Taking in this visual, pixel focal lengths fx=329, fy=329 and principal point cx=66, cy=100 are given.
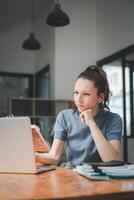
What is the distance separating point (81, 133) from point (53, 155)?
0.19 m

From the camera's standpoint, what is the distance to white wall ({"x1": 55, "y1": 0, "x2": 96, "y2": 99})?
650 cm

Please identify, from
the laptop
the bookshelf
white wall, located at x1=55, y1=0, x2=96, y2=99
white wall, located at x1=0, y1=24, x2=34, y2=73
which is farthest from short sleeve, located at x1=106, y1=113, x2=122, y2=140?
white wall, located at x1=0, y1=24, x2=34, y2=73

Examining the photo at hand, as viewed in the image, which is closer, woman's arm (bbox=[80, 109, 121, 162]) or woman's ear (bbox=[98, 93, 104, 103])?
woman's arm (bbox=[80, 109, 121, 162])

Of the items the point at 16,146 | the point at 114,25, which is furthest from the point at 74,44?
the point at 16,146

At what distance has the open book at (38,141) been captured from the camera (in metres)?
1.68

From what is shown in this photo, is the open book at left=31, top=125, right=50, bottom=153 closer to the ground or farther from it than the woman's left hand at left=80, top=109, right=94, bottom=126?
closer to the ground

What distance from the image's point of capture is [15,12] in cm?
691

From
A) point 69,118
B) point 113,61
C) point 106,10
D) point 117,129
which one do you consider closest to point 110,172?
point 117,129

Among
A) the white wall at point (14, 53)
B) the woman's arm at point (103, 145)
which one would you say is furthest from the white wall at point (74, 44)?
the woman's arm at point (103, 145)

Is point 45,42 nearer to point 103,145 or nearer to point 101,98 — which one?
point 101,98

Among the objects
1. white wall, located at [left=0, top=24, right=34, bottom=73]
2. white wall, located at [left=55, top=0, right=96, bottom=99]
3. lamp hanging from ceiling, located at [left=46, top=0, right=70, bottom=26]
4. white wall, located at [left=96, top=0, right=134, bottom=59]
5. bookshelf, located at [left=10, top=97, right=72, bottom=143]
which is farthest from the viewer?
white wall, located at [left=0, top=24, right=34, bottom=73]

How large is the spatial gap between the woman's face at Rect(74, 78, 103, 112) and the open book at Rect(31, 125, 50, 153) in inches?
11.0

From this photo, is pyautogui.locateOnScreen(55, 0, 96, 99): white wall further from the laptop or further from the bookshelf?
the laptop

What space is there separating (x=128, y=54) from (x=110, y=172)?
4.59m
